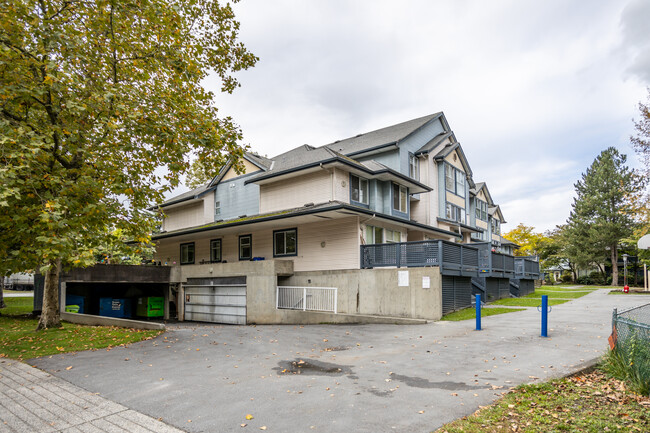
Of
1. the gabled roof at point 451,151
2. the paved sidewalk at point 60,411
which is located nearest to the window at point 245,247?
the gabled roof at point 451,151

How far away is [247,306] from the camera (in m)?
21.5

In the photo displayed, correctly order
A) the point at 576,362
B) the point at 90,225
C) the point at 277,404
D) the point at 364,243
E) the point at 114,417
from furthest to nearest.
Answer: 1. the point at 364,243
2. the point at 90,225
3. the point at 576,362
4. the point at 277,404
5. the point at 114,417

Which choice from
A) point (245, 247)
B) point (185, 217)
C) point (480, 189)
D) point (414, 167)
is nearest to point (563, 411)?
point (245, 247)

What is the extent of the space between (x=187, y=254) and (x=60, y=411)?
24.7m

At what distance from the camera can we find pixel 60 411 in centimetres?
623

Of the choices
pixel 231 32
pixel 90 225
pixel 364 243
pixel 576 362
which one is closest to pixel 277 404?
pixel 576 362

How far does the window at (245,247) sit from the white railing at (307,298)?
5.40 metres

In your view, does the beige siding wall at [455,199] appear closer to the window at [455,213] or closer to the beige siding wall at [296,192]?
the window at [455,213]

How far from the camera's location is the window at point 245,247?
2536cm

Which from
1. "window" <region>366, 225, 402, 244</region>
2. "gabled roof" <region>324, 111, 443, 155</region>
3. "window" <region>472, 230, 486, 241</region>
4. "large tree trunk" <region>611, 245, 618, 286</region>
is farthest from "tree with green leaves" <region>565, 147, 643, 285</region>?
"window" <region>366, 225, 402, 244</region>

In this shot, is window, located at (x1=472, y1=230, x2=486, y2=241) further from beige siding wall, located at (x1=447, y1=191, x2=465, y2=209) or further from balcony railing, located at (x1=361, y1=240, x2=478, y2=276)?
balcony railing, located at (x1=361, y1=240, x2=478, y2=276)

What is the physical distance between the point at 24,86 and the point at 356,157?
20.1m

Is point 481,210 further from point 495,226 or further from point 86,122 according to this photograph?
point 86,122

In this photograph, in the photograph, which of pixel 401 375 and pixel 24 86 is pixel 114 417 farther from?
pixel 24 86
